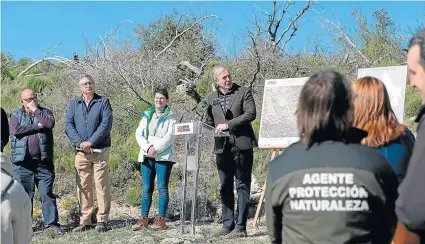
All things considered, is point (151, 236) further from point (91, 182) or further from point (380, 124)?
point (380, 124)

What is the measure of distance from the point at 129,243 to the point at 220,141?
157 cm

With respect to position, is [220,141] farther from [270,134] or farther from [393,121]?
[393,121]

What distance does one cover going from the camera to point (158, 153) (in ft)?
23.4

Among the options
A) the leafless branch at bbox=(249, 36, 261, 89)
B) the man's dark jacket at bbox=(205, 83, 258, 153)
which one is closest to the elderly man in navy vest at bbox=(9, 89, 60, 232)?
the man's dark jacket at bbox=(205, 83, 258, 153)

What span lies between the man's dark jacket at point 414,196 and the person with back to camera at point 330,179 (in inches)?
6.5

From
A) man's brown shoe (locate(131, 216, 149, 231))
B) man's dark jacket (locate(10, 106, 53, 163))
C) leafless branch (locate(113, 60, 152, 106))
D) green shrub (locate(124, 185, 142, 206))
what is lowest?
man's brown shoe (locate(131, 216, 149, 231))

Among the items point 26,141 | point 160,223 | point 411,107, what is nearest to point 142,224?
point 160,223

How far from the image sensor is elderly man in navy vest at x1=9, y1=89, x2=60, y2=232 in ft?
23.7

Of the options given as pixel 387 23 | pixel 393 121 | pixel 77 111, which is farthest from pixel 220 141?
pixel 387 23

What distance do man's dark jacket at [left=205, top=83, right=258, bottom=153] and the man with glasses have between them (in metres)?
1.54

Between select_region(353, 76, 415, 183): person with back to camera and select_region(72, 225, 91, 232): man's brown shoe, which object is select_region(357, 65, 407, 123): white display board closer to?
select_region(353, 76, 415, 183): person with back to camera

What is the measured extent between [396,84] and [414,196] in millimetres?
4490

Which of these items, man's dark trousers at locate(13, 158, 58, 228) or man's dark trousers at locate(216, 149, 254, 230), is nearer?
man's dark trousers at locate(216, 149, 254, 230)

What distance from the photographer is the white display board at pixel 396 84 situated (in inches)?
251
